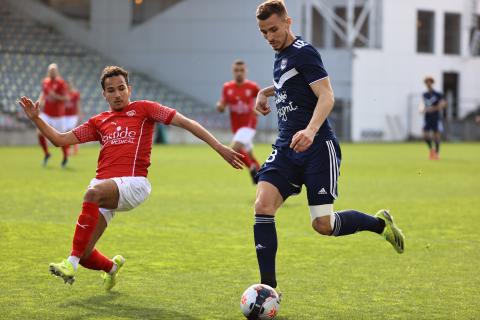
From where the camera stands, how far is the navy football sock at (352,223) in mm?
6941

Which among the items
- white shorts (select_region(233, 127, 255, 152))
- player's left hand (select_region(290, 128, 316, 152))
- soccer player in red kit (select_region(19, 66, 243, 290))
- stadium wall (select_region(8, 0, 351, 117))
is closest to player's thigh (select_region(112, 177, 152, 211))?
soccer player in red kit (select_region(19, 66, 243, 290))

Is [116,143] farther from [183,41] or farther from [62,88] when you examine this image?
[183,41]

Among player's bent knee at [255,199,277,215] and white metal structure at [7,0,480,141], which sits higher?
player's bent knee at [255,199,277,215]

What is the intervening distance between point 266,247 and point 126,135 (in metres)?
1.51

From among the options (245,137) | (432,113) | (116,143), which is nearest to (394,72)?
(432,113)

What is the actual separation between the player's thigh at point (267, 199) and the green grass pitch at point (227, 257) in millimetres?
680

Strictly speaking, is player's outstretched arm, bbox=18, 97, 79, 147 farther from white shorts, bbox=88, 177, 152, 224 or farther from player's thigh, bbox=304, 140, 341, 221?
player's thigh, bbox=304, 140, 341, 221

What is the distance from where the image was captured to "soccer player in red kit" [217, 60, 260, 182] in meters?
17.1

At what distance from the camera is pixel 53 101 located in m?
22.8

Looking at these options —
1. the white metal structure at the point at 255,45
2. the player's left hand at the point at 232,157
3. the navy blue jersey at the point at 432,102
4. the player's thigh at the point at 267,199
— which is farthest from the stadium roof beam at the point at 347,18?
the player's thigh at the point at 267,199

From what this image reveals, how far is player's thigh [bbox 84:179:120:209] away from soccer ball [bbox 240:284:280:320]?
4.52 ft

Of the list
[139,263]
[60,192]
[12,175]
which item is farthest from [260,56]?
[139,263]

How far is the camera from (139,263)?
838 cm

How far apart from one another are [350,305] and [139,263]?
7.99 feet
